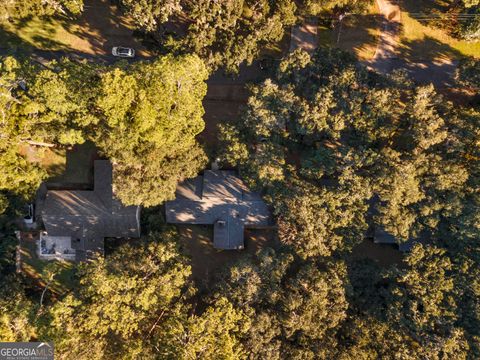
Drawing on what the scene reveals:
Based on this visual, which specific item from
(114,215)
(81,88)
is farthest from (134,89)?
(114,215)

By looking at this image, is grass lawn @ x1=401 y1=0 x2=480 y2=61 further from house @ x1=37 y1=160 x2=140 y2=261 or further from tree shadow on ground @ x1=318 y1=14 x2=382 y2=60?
house @ x1=37 y1=160 x2=140 y2=261

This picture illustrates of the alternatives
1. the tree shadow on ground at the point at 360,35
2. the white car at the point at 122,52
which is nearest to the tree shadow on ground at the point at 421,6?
the tree shadow on ground at the point at 360,35

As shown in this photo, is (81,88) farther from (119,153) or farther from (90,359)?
(90,359)

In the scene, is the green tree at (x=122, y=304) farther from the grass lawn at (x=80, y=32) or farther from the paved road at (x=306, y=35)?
the paved road at (x=306, y=35)

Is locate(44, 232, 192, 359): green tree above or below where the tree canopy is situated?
below

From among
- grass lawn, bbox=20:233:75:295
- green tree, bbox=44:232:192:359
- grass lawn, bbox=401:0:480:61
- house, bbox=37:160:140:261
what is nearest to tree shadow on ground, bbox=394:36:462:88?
grass lawn, bbox=401:0:480:61

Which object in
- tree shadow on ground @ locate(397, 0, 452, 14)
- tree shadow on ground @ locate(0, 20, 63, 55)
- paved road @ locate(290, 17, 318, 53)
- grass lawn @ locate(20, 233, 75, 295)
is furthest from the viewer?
tree shadow on ground @ locate(397, 0, 452, 14)
